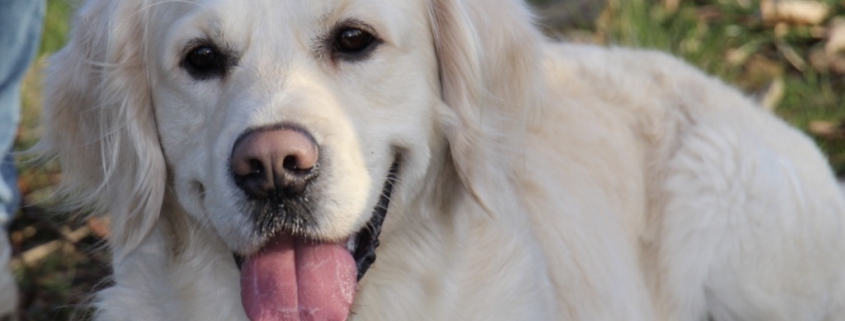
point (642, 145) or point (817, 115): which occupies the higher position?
point (642, 145)

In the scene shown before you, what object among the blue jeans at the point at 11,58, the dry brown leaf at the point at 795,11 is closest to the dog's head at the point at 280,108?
the blue jeans at the point at 11,58

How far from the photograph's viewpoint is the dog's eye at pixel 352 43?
8.97 feet

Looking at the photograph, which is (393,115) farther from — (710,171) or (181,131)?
(710,171)

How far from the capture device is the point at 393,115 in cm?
273

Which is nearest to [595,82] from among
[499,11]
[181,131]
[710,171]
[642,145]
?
[642,145]

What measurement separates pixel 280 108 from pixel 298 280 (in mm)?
463

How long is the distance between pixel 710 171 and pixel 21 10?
280cm

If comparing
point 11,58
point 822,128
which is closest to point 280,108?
point 11,58

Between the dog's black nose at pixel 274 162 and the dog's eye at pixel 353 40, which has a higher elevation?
the dog's eye at pixel 353 40

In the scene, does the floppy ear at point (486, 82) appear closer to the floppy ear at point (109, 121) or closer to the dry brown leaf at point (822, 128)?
the floppy ear at point (109, 121)

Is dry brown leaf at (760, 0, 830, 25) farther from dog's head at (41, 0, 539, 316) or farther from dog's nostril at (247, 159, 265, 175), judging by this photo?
dog's nostril at (247, 159, 265, 175)

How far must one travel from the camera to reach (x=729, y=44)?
20.1ft

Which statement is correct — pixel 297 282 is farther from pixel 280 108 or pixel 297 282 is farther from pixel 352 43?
pixel 352 43

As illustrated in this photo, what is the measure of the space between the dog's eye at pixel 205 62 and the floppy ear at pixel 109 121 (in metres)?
0.21
